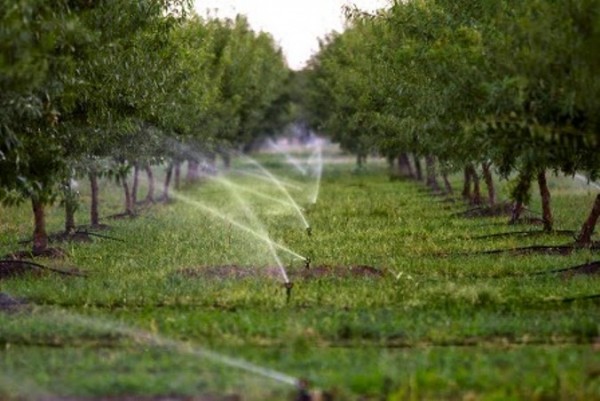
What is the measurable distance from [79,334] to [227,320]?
205 centimetres

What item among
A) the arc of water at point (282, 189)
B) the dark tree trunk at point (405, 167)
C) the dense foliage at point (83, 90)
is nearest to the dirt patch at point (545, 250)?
the dense foliage at point (83, 90)

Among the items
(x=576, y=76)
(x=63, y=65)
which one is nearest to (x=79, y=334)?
(x=63, y=65)

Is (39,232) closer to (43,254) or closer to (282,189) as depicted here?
(43,254)

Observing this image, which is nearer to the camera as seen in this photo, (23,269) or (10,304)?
(10,304)

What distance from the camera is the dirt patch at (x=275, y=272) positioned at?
18328 millimetres

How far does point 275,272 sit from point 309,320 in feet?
15.2

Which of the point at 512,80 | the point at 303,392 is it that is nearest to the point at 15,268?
the point at 512,80

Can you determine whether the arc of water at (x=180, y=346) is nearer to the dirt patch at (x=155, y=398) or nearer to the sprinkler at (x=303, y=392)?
the sprinkler at (x=303, y=392)

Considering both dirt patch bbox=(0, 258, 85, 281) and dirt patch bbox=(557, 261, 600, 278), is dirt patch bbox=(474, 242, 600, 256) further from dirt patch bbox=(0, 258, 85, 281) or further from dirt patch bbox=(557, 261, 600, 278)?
dirt patch bbox=(0, 258, 85, 281)

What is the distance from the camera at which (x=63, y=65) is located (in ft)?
53.8

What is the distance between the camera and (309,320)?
1415 cm


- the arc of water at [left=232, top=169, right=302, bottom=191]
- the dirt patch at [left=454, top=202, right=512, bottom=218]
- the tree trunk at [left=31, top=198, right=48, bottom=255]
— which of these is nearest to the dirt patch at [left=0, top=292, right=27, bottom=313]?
the tree trunk at [left=31, top=198, right=48, bottom=255]

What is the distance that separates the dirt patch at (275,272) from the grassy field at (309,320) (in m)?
0.05

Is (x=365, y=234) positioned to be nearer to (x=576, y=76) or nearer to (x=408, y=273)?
(x=408, y=273)
